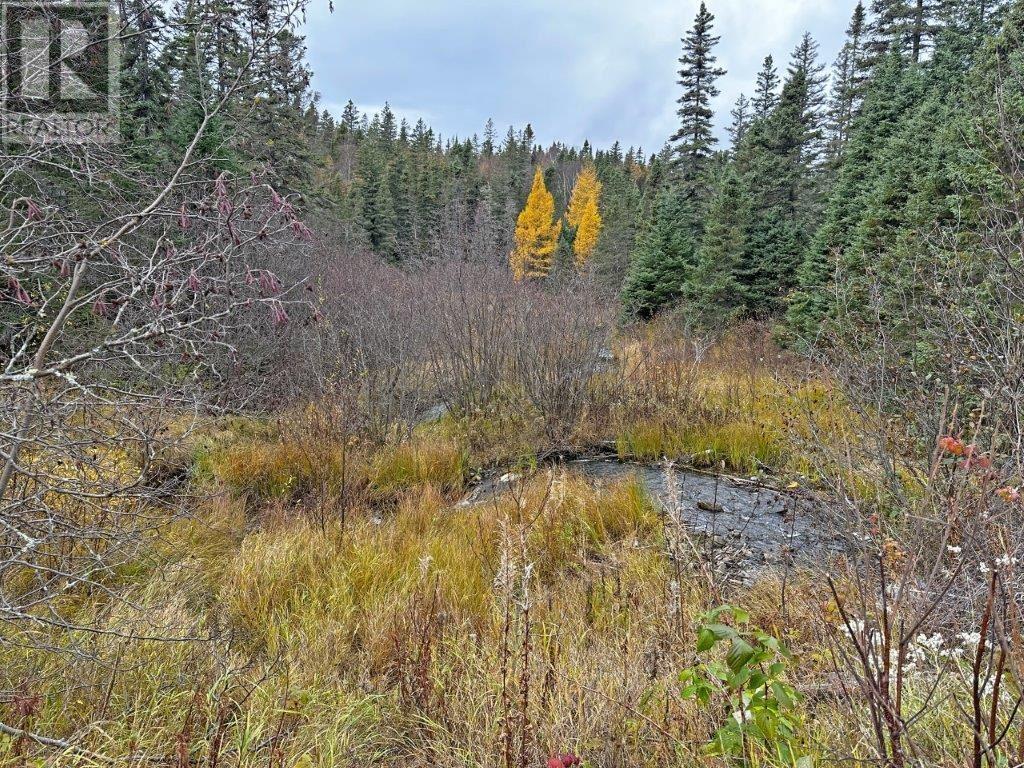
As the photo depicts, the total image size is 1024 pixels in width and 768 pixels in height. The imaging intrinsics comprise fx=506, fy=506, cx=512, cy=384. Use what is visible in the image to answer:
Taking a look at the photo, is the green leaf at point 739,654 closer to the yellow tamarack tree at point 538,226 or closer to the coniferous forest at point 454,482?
the coniferous forest at point 454,482

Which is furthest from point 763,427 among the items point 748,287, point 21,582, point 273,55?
point 748,287

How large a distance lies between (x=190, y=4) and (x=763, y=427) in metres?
5.89

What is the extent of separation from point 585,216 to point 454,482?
3703 centimetres

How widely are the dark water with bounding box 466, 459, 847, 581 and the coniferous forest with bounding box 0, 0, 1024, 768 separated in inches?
1.9

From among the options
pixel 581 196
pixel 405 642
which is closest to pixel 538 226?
pixel 581 196

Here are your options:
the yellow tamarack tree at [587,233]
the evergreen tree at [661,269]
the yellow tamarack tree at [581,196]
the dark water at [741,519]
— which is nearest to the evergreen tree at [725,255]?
the evergreen tree at [661,269]

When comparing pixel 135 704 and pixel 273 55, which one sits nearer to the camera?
pixel 135 704

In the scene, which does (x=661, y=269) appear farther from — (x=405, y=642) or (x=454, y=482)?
(x=405, y=642)

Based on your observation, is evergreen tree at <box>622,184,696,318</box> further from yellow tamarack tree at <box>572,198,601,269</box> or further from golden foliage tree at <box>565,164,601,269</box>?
yellow tamarack tree at <box>572,198,601,269</box>

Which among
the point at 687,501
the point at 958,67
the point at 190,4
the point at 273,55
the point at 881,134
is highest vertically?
the point at 958,67

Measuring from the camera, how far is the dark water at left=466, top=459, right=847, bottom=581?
3.38 meters

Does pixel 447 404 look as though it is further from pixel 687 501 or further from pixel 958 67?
pixel 958 67

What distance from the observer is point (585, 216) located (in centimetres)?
3928

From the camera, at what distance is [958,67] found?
14.4 m
